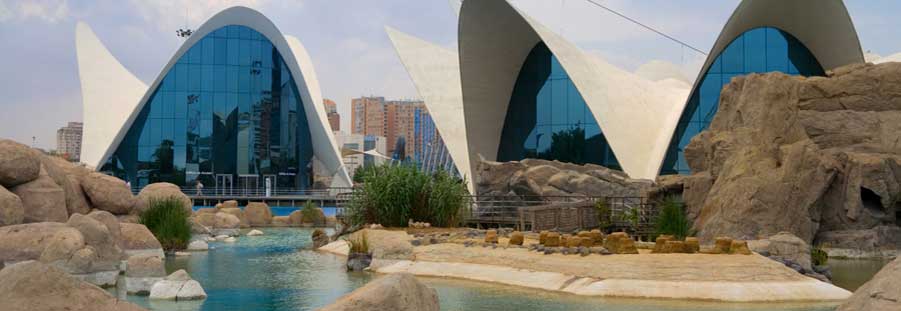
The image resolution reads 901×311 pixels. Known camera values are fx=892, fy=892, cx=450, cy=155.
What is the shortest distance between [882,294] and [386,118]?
131885 millimetres

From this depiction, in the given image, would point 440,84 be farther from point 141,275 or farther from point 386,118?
point 386,118

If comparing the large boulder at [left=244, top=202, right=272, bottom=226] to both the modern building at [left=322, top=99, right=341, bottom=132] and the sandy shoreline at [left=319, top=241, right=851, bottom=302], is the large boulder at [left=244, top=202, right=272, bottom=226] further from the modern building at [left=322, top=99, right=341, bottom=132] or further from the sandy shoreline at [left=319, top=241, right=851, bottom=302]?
the modern building at [left=322, top=99, right=341, bottom=132]

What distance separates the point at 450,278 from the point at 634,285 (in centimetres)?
350

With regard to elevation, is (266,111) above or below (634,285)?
above

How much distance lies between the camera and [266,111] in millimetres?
45156

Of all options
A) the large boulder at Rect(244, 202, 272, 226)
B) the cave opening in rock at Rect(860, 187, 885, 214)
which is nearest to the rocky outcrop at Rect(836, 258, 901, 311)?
the cave opening in rock at Rect(860, 187, 885, 214)

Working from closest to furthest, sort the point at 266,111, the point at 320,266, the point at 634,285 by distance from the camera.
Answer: the point at 634,285, the point at 320,266, the point at 266,111

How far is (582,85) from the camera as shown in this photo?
1214 inches

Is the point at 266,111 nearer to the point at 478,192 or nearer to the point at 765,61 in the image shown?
the point at 478,192

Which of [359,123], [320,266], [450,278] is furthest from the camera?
[359,123]

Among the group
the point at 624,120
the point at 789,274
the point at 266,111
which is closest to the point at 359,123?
the point at 266,111

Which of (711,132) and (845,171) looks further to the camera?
(711,132)

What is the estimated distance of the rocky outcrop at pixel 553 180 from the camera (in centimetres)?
2702

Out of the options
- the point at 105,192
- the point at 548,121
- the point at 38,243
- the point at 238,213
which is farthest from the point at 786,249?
the point at 238,213
